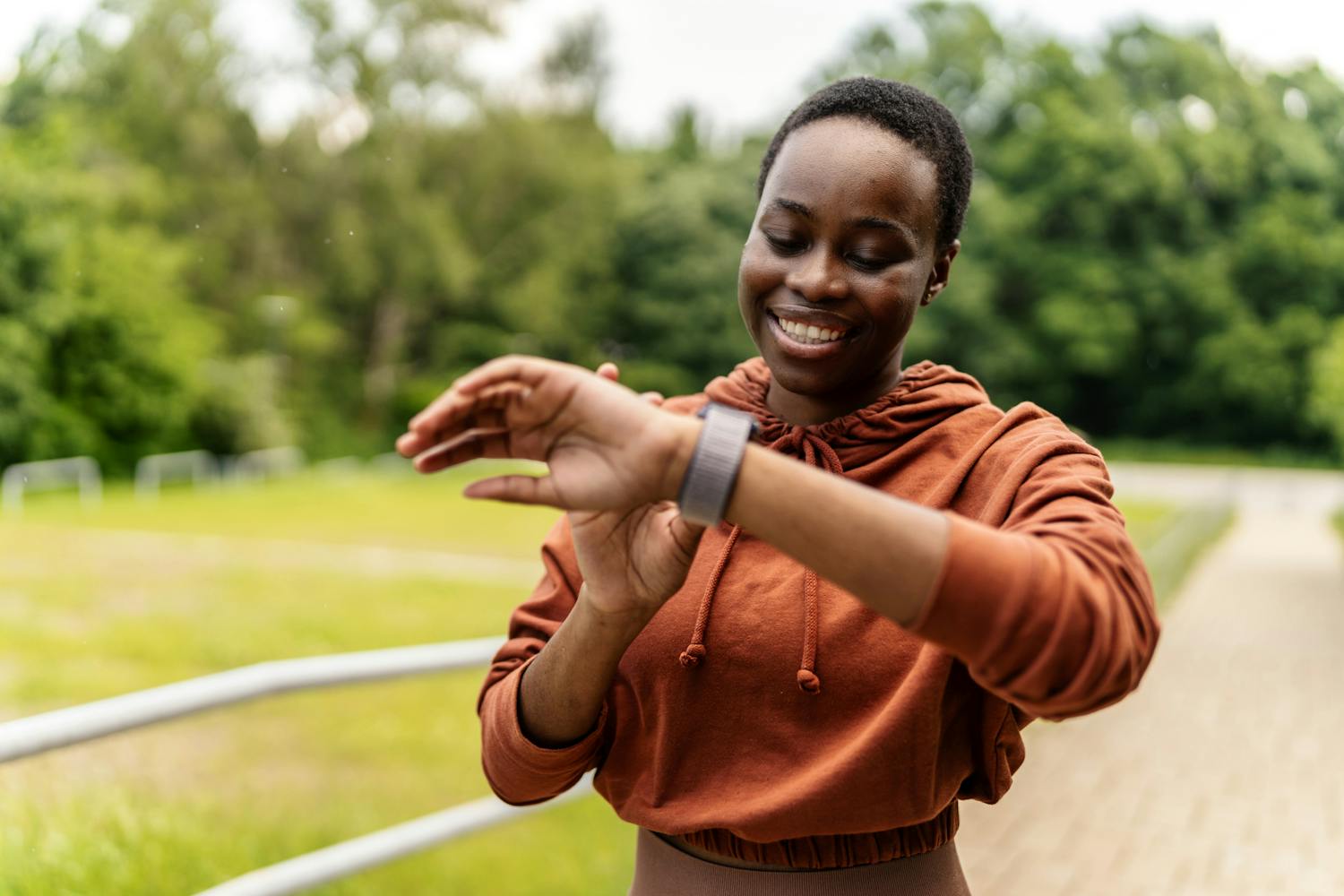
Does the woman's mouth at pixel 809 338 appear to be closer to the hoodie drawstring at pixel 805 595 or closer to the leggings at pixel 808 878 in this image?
the hoodie drawstring at pixel 805 595

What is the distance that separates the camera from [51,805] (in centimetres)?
306

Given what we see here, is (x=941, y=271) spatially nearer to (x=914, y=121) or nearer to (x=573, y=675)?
(x=914, y=121)

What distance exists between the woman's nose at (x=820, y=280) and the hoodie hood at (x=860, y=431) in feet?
0.51

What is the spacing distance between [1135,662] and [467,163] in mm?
28539

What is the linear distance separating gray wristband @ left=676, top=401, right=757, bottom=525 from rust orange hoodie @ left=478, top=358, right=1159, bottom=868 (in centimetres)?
27

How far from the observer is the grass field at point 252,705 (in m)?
3.13

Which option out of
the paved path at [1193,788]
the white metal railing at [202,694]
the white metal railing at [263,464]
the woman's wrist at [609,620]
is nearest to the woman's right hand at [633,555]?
the woman's wrist at [609,620]

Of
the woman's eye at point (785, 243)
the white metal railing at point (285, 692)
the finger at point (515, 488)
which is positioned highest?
the woman's eye at point (785, 243)

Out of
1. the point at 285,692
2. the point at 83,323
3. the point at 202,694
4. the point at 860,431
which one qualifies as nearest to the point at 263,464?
the point at 83,323

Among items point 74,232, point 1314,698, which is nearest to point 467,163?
point 74,232

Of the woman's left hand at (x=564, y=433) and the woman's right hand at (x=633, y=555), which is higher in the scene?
the woman's left hand at (x=564, y=433)

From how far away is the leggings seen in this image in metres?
1.26

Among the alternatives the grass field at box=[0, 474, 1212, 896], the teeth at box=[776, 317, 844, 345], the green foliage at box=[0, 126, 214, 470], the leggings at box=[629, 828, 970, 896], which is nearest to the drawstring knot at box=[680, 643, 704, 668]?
the leggings at box=[629, 828, 970, 896]

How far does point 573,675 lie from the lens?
1.22 meters
